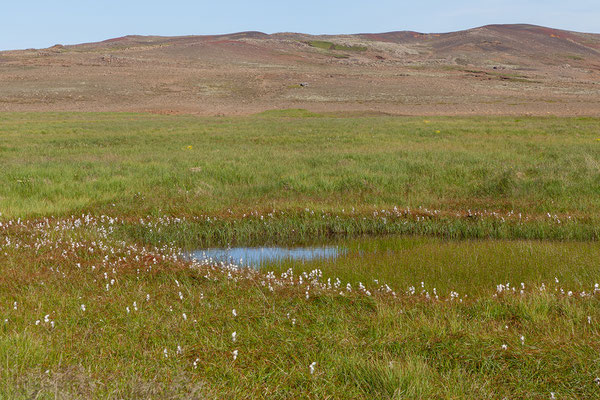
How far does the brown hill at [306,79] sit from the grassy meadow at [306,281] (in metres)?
34.9

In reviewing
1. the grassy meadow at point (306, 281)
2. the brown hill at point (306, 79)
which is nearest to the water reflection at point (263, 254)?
the grassy meadow at point (306, 281)

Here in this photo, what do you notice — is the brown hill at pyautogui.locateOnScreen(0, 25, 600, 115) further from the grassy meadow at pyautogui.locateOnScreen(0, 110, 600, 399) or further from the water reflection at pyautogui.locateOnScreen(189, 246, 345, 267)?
the water reflection at pyautogui.locateOnScreen(189, 246, 345, 267)

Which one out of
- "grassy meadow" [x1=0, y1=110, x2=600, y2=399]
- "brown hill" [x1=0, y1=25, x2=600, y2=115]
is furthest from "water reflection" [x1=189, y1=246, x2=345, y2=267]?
"brown hill" [x1=0, y1=25, x2=600, y2=115]

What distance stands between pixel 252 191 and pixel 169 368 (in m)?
8.80

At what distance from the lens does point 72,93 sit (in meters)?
55.2

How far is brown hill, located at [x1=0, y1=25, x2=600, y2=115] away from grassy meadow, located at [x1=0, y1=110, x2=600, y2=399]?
34927mm

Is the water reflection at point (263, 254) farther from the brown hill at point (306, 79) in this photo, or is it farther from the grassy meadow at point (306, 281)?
the brown hill at point (306, 79)

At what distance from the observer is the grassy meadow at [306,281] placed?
11.8ft

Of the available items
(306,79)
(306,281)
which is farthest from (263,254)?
(306,79)

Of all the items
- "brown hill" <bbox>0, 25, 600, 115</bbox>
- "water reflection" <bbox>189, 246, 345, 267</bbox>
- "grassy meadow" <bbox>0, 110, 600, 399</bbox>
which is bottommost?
"water reflection" <bbox>189, 246, 345, 267</bbox>

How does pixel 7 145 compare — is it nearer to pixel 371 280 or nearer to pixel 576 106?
pixel 371 280

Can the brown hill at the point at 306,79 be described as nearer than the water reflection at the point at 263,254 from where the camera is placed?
No

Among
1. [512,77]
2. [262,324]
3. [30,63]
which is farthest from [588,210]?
[30,63]

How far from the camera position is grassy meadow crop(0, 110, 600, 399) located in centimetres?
361
